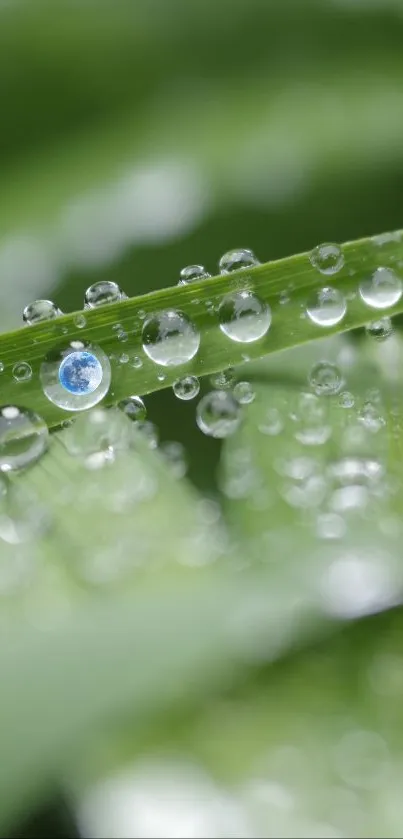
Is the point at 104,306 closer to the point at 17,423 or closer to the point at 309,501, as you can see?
the point at 17,423

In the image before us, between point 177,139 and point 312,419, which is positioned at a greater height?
point 177,139

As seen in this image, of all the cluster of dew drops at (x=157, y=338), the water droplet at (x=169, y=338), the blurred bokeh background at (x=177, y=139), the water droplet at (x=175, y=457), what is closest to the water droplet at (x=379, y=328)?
the cluster of dew drops at (x=157, y=338)

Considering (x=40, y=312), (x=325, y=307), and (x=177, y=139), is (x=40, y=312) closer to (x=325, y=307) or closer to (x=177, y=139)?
(x=325, y=307)

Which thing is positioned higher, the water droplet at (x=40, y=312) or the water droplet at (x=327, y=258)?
the water droplet at (x=40, y=312)

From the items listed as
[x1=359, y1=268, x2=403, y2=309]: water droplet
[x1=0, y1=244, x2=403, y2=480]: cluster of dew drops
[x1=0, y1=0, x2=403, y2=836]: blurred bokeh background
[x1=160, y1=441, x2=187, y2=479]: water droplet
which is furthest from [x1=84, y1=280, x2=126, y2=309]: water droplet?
[x1=0, y1=0, x2=403, y2=836]: blurred bokeh background

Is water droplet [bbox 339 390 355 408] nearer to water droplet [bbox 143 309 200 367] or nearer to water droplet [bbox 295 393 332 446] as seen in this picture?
water droplet [bbox 295 393 332 446]

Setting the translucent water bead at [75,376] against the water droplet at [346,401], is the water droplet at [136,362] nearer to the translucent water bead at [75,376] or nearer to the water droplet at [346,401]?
the translucent water bead at [75,376]

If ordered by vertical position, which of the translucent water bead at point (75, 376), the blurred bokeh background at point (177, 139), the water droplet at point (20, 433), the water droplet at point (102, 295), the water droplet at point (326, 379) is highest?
the blurred bokeh background at point (177, 139)

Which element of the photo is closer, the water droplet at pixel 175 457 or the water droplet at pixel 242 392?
the water droplet at pixel 242 392

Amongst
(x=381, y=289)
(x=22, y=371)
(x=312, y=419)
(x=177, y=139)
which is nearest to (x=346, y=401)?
(x=312, y=419)
